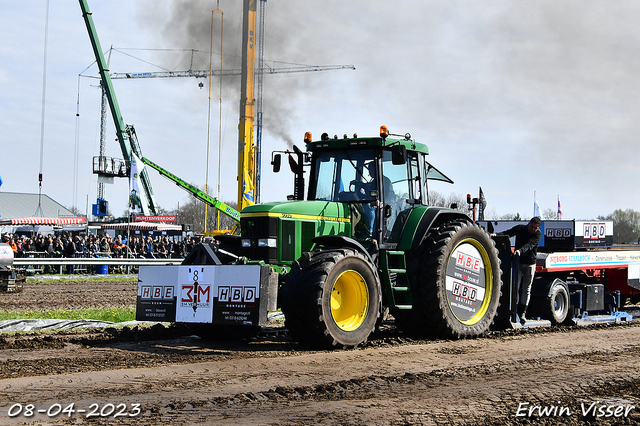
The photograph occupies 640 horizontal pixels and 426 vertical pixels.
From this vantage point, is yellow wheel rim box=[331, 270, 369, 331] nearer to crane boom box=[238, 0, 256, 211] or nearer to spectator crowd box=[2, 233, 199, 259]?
spectator crowd box=[2, 233, 199, 259]

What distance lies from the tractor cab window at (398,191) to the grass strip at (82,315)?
5083mm

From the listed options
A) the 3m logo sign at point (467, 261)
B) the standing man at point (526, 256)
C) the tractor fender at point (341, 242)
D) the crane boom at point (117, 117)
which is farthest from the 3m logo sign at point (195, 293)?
Answer: the crane boom at point (117, 117)

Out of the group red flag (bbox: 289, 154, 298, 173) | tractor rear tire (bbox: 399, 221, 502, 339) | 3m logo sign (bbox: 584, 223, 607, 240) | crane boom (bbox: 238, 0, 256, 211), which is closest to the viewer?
tractor rear tire (bbox: 399, 221, 502, 339)

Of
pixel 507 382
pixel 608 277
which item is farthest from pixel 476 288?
pixel 608 277

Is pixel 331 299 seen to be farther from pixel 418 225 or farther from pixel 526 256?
pixel 526 256

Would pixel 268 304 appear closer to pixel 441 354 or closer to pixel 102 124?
pixel 441 354

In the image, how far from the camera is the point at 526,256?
10609 millimetres

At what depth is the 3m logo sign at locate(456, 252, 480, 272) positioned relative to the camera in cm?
948

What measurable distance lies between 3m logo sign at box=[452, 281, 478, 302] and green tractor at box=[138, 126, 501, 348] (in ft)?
0.05

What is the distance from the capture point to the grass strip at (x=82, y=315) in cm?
1167

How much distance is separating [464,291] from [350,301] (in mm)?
2085

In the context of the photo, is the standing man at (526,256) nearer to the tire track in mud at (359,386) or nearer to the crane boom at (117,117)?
the tire track in mud at (359,386)

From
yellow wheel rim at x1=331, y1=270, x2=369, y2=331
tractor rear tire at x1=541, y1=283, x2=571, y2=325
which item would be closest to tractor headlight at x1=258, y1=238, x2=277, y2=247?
yellow wheel rim at x1=331, y1=270, x2=369, y2=331

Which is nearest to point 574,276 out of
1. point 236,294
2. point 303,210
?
point 303,210
